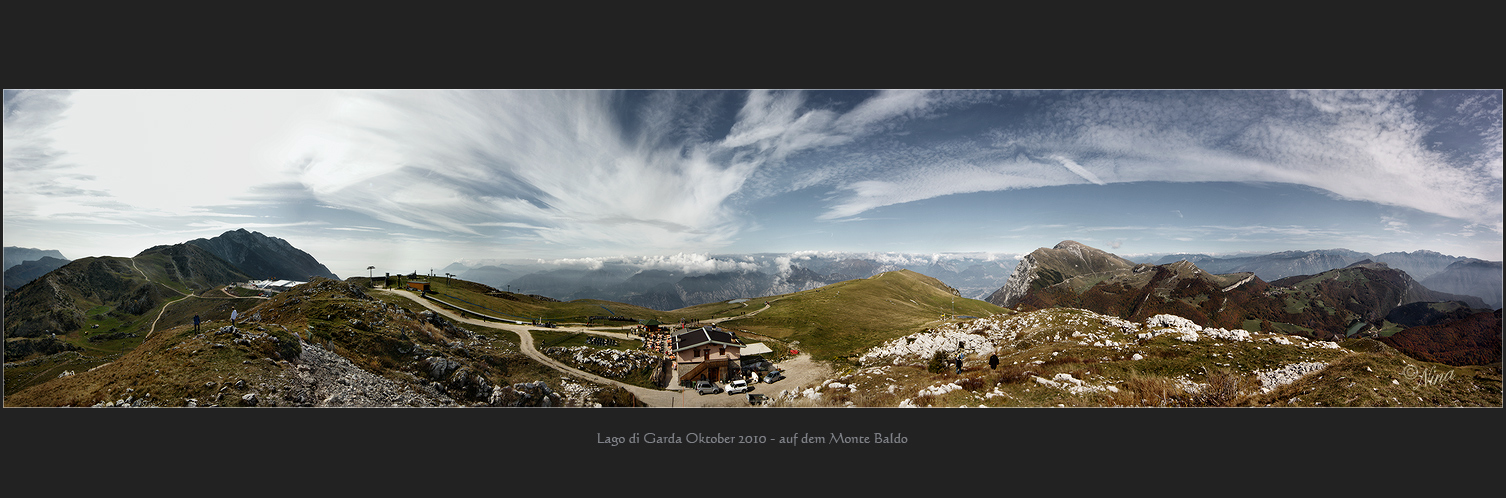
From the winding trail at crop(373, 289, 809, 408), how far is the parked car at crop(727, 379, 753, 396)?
0.14 meters

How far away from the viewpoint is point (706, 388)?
24.1 feet

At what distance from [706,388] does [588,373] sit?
10.9 feet

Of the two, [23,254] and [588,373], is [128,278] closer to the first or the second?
[23,254]

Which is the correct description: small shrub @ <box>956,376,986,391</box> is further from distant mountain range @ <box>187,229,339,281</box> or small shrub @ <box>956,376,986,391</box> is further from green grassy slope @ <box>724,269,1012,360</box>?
distant mountain range @ <box>187,229,339,281</box>

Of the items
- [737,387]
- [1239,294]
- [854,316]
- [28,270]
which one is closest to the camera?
[737,387]

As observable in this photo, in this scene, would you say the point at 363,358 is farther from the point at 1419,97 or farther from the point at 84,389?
the point at 1419,97

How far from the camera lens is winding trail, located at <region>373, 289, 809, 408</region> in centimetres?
710

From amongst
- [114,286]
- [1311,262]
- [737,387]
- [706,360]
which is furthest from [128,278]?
[1311,262]

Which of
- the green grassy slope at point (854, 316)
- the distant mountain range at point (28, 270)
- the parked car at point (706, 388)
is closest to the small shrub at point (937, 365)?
the green grassy slope at point (854, 316)

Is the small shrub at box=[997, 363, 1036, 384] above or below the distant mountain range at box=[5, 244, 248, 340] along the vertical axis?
below

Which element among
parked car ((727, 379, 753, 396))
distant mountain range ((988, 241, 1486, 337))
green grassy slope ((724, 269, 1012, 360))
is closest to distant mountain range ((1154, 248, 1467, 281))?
distant mountain range ((988, 241, 1486, 337))

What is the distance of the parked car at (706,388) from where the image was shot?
7.31 meters

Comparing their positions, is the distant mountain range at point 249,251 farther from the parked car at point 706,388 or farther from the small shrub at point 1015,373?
the small shrub at point 1015,373
